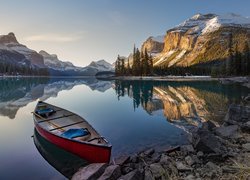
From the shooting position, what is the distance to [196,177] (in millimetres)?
10305

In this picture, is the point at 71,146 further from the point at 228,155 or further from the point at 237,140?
the point at 237,140

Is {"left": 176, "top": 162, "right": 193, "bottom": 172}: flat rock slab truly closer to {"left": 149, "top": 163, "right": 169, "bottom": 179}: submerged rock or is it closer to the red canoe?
{"left": 149, "top": 163, "right": 169, "bottom": 179}: submerged rock

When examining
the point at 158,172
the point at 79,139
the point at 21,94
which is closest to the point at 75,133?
the point at 79,139

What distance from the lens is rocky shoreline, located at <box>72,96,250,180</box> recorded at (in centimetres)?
1035

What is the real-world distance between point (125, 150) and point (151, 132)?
5402 millimetres

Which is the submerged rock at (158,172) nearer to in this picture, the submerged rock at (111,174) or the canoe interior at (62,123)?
the submerged rock at (111,174)

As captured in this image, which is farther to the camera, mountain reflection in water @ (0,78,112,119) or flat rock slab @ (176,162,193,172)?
Answer: mountain reflection in water @ (0,78,112,119)

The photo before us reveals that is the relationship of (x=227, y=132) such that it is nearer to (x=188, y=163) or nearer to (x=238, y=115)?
(x=238, y=115)

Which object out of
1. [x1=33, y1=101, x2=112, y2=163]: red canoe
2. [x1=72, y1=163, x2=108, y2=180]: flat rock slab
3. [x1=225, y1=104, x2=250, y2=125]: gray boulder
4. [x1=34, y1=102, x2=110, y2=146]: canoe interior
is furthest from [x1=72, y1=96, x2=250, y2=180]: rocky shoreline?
[x1=225, y1=104, x2=250, y2=125]: gray boulder

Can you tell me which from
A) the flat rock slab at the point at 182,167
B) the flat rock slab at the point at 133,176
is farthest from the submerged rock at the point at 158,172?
the flat rock slab at the point at 133,176

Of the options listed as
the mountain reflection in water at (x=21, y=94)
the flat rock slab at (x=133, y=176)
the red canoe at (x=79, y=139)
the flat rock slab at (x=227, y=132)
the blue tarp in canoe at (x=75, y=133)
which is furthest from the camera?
the mountain reflection in water at (x=21, y=94)

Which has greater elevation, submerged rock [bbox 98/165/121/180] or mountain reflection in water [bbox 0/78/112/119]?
submerged rock [bbox 98/165/121/180]

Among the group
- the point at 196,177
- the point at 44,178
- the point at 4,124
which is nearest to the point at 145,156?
the point at 196,177

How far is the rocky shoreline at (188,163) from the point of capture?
34.0ft
